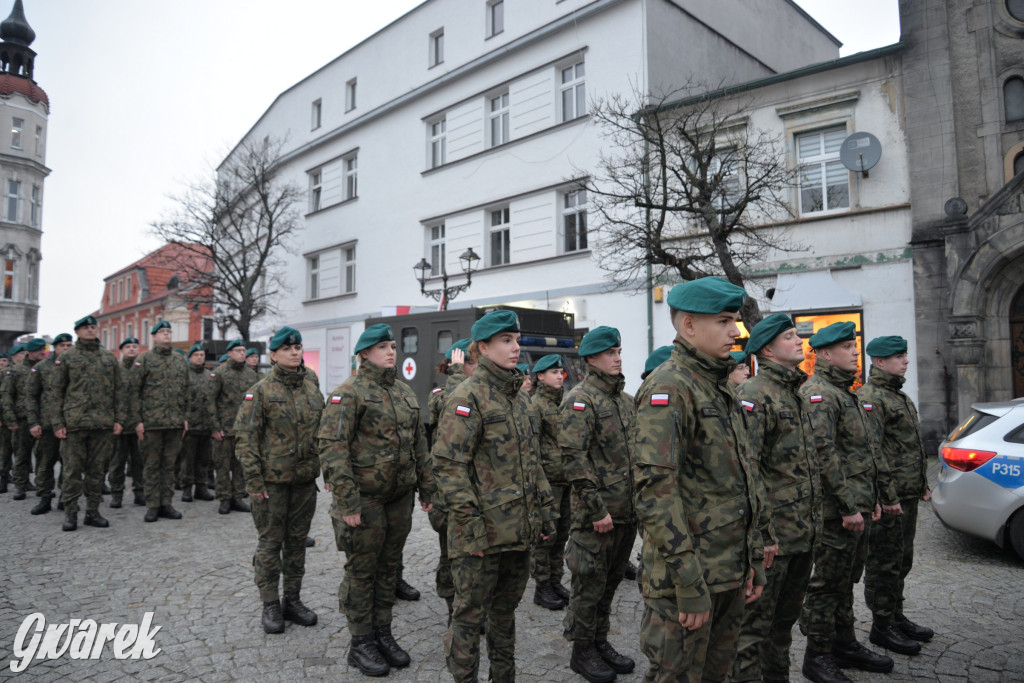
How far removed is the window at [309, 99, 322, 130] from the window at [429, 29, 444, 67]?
26.3ft

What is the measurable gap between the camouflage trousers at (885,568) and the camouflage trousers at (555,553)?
2.27 m

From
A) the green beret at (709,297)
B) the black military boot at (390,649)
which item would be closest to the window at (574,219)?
the black military boot at (390,649)

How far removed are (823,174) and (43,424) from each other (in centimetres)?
1528

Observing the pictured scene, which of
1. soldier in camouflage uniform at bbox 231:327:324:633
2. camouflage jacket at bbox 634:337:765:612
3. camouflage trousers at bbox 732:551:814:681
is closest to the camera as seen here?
camouflage jacket at bbox 634:337:765:612

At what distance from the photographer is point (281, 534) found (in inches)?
194

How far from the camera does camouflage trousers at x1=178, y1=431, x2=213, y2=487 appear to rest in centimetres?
976

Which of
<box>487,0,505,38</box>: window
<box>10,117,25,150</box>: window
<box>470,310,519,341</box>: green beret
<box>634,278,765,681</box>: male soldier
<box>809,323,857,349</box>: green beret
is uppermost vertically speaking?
<box>10,117,25,150</box>: window

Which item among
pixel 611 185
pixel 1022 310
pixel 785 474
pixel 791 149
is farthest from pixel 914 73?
pixel 785 474

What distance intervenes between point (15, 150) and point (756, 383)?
54.5 meters

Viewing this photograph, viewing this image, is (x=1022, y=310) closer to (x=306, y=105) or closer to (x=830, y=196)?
(x=830, y=196)

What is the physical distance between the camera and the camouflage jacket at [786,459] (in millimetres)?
3455

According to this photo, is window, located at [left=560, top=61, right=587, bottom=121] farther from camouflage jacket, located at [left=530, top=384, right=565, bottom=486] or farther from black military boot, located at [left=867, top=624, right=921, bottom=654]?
black military boot, located at [left=867, top=624, right=921, bottom=654]

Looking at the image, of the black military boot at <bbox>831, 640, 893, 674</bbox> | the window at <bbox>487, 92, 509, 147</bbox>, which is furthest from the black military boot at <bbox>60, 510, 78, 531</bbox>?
the window at <bbox>487, 92, 509, 147</bbox>

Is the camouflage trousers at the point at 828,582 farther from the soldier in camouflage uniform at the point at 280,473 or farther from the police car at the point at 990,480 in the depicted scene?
the soldier in camouflage uniform at the point at 280,473
